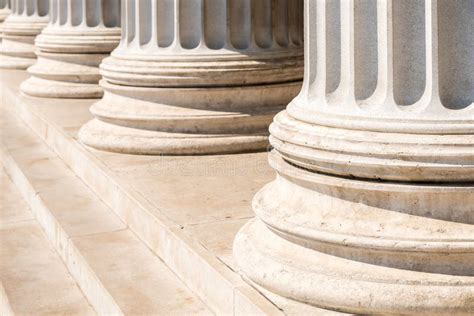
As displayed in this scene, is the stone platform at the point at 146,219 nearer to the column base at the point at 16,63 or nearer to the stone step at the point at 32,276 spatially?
the stone step at the point at 32,276

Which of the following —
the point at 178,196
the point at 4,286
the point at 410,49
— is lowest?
the point at 4,286

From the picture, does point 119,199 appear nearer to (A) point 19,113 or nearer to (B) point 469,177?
(B) point 469,177

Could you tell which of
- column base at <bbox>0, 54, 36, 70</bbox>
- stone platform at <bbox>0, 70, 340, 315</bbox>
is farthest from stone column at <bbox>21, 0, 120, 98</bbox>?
column base at <bbox>0, 54, 36, 70</bbox>

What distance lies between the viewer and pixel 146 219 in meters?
11.0

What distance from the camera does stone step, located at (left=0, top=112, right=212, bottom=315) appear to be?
9195 mm

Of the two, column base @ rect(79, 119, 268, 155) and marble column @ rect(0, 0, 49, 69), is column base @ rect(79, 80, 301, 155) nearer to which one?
column base @ rect(79, 119, 268, 155)

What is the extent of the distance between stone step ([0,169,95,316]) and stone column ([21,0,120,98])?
7521 millimetres

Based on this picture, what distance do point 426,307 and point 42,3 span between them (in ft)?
72.8

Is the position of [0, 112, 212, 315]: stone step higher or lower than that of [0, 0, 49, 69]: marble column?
lower

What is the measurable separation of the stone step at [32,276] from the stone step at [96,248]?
0.43 ft

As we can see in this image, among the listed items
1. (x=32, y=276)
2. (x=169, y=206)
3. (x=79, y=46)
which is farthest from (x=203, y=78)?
(x=79, y=46)

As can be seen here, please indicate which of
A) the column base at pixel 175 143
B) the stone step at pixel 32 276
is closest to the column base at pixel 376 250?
the stone step at pixel 32 276

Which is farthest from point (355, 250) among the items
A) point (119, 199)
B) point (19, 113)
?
point (19, 113)

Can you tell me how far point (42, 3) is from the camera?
27531mm
